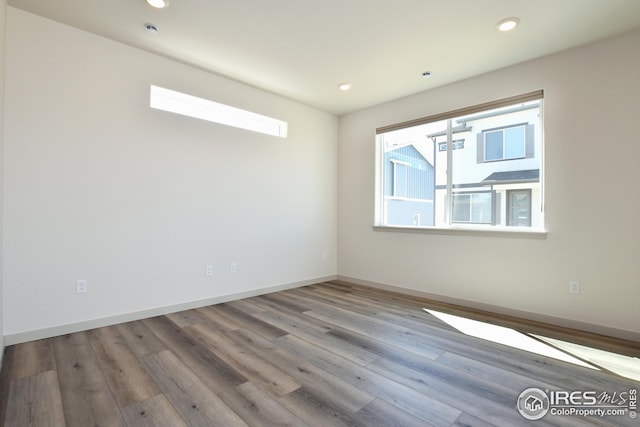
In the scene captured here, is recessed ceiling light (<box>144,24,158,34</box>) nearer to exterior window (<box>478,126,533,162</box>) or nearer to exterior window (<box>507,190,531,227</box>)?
exterior window (<box>478,126,533,162</box>)

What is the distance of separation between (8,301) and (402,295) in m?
4.01

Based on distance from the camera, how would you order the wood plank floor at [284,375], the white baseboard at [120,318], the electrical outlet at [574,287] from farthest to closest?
1. the electrical outlet at [574,287]
2. the white baseboard at [120,318]
3. the wood plank floor at [284,375]

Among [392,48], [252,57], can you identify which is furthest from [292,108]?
[392,48]

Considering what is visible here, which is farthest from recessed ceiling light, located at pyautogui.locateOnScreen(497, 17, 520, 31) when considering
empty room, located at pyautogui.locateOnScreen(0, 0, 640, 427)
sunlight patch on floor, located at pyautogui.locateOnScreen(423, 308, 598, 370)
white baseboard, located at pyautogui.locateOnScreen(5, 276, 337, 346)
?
white baseboard, located at pyautogui.locateOnScreen(5, 276, 337, 346)

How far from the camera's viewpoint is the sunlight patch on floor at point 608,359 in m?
2.09

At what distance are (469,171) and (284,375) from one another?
10.3ft

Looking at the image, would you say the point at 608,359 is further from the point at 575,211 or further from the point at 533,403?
the point at 575,211

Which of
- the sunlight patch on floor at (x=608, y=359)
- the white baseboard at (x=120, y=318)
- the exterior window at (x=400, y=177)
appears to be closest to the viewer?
the sunlight patch on floor at (x=608, y=359)

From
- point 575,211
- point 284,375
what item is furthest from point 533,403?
point 575,211

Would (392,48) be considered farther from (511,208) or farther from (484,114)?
(511,208)

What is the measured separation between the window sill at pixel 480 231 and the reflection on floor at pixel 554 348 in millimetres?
991

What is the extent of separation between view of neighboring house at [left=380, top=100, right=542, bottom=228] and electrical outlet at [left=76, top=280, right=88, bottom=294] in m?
3.71

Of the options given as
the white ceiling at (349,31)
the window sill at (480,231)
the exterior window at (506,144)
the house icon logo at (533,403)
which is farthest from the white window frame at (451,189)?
the house icon logo at (533,403)

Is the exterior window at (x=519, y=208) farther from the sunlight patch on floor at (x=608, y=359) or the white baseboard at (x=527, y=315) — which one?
the sunlight patch on floor at (x=608, y=359)
